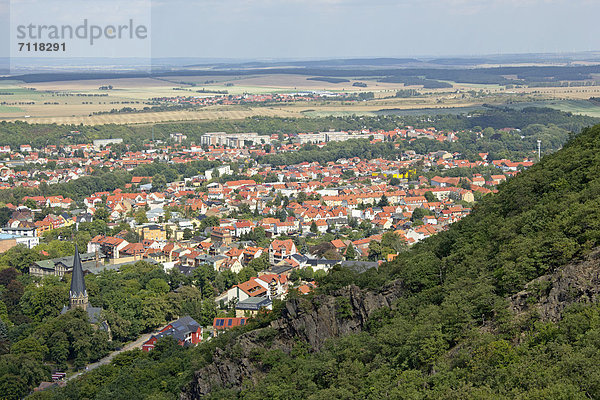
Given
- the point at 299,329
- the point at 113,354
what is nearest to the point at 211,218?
the point at 113,354

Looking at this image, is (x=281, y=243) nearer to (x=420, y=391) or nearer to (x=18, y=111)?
(x=420, y=391)

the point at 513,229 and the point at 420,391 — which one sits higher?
Answer: the point at 513,229

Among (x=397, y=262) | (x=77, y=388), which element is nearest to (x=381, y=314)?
(x=397, y=262)

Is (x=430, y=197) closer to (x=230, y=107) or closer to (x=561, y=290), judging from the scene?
(x=561, y=290)

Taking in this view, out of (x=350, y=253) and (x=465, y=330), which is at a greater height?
(x=465, y=330)

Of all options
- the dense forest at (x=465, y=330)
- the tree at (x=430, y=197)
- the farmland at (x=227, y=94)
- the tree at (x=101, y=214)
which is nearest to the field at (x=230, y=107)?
the farmland at (x=227, y=94)

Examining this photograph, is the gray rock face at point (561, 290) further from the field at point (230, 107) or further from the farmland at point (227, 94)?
the farmland at point (227, 94)

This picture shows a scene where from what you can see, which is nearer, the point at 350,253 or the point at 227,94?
the point at 350,253

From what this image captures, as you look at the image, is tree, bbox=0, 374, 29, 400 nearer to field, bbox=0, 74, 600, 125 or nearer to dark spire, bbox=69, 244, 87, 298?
dark spire, bbox=69, 244, 87, 298
